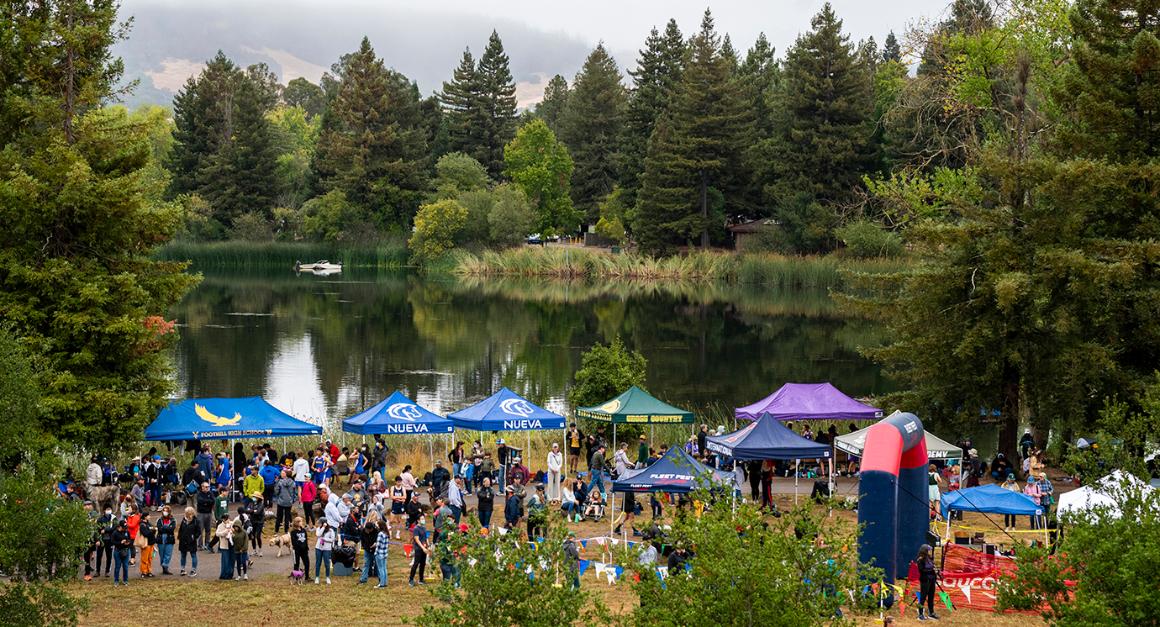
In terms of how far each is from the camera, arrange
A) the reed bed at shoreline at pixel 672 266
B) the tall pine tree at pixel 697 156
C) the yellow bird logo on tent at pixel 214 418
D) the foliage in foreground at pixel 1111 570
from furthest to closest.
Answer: the tall pine tree at pixel 697 156 < the reed bed at shoreline at pixel 672 266 < the yellow bird logo on tent at pixel 214 418 < the foliage in foreground at pixel 1111 570

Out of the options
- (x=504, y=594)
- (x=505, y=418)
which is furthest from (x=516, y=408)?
(x=504, y=594)

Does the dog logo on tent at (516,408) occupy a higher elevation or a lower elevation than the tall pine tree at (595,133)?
lower

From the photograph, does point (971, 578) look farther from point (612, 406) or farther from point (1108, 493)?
point (612, 406)

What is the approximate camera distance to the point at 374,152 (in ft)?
342

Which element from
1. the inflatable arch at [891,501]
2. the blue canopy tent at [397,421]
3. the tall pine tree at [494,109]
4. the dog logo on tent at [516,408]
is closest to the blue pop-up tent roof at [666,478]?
the inflatable arch at [891,501]

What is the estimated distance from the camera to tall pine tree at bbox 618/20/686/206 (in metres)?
97.1

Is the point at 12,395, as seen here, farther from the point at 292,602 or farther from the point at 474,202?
the point at 474,202

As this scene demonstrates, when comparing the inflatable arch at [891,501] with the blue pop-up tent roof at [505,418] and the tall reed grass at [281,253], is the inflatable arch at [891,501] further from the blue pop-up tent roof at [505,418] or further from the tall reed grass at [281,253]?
the tall reed grass at [281,253]

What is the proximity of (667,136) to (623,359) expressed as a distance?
6032 cm

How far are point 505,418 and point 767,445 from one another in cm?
579

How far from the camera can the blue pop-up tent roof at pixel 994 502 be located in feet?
63.2

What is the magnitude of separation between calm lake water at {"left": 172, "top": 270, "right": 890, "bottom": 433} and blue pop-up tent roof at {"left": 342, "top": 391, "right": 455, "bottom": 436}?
11223 millimetres

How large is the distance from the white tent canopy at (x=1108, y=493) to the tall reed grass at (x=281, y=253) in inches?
3499

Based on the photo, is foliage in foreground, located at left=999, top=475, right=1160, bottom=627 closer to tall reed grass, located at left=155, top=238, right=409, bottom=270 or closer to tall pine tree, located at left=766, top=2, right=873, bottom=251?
tall pine tree, located at left=766, top=2, right=873, bottom=251
